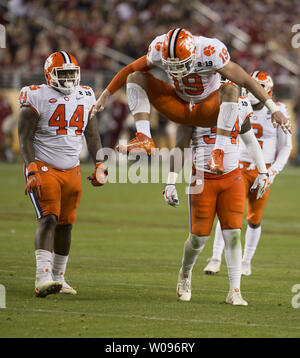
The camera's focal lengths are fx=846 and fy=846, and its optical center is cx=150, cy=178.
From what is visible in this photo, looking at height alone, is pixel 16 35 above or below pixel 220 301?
above

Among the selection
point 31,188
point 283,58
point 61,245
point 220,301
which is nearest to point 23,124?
point 31,188

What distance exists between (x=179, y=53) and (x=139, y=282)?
8.57ft

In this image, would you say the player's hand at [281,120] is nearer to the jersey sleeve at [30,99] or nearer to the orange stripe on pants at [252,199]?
the jersey sleeve at [30,99]

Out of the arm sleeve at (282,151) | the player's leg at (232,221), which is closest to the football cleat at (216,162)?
the player's leg at (232,221)

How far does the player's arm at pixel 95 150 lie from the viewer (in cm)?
771

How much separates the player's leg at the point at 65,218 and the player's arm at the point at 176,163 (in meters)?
0.83

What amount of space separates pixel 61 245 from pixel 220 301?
1.53 m

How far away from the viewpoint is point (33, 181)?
7.19 m

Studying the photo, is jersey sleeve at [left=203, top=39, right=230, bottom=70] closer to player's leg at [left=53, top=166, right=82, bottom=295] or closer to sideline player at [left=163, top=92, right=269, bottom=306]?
sideline player at [left=163, top=92, right=269, bottom=306]

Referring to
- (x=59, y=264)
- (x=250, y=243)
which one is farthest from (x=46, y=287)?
(x=250, y=243)

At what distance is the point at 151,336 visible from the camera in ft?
19.0

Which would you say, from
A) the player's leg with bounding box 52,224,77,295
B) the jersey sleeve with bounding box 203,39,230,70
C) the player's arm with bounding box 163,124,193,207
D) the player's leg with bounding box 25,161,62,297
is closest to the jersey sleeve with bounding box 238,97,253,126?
the player's arm with bounding box 163,124,193,207

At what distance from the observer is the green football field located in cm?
612
